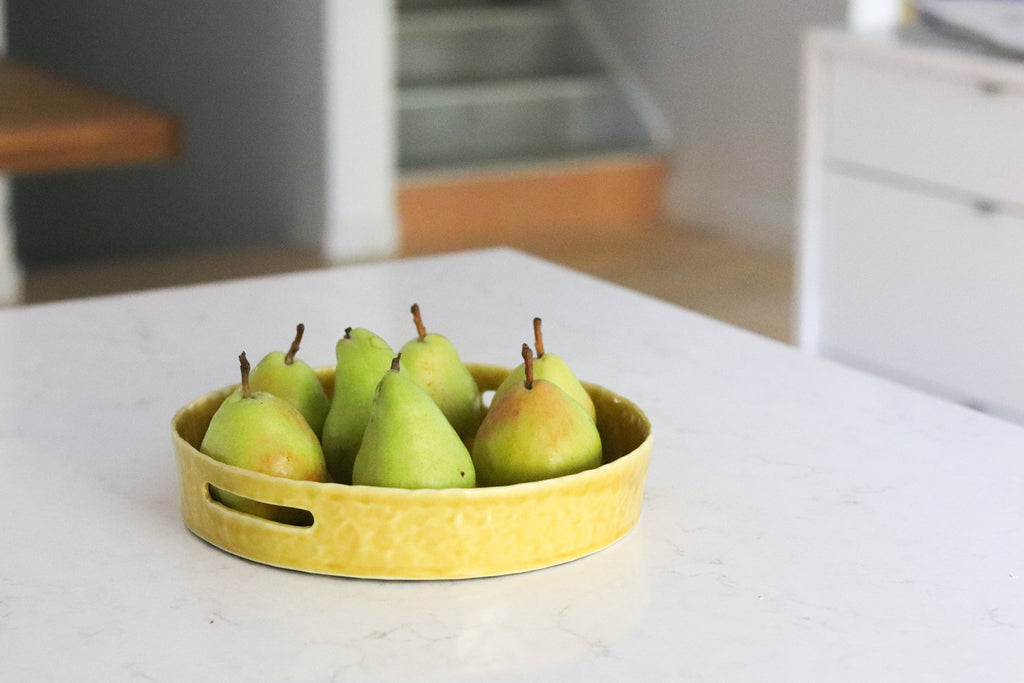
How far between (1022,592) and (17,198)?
5806 mm

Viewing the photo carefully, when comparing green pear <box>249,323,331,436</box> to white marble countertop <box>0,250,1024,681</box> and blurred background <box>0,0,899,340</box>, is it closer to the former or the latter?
white marble countertop <box>0,250,1024,681</box>

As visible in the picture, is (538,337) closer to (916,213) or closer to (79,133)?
(916,213)

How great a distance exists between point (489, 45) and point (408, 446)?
4.67 m

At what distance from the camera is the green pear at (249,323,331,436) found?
0.88m

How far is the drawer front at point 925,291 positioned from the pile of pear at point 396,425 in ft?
6.18

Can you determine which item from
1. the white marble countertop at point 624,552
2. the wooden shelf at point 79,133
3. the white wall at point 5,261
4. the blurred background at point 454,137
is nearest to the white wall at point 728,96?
the blurred background at point 454,137

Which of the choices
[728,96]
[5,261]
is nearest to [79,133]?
[5,261]

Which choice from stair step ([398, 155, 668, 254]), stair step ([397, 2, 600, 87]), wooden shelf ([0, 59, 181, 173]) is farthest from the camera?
stair step ([397, 2, 600, 87])

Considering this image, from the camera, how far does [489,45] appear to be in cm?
530

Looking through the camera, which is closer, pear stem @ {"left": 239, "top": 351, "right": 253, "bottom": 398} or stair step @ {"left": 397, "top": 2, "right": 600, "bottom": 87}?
pear stem @ {"left": 239, "top": 351, "right": 253, "bottom": 398}

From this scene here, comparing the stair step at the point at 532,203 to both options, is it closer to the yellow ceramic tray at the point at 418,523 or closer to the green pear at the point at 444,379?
the green pear at the point at 444,379

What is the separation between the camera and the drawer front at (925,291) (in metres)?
2.58

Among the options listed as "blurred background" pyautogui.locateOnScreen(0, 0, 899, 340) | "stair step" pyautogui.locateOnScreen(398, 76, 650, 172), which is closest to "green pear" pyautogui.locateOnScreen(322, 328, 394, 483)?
"blurred background" pyautogui.locateOnScreen(0, 0, 899, 340)

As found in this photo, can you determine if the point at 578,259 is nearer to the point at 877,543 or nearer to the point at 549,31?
the point at 549,31
